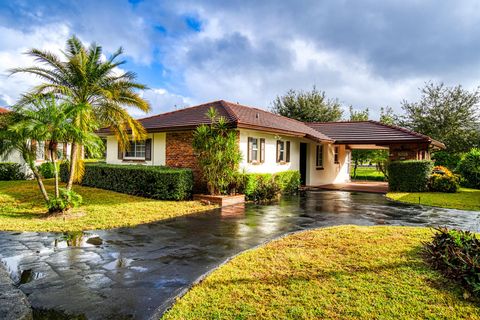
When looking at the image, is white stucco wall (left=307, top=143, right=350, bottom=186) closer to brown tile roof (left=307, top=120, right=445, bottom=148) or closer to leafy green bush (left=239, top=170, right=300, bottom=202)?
brown tile roof (left=307, top=120, right=445, bottom=148)

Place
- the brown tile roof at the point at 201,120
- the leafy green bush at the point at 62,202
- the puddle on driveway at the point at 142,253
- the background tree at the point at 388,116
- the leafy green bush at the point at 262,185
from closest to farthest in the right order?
the puddle on driveway at the point at 142,253
the leafy green bush at the point at 62,202
the leafy green bush at the point at 262,185
the brown tile roof at the point at 201,120
the background tree at the point at 388,116

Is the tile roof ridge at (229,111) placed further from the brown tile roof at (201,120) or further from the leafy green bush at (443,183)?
the leafy green bush at (443,183)

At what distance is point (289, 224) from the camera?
8.84 metres

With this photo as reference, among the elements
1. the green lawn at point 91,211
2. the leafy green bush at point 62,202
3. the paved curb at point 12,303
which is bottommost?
the paved curb at point 12,303

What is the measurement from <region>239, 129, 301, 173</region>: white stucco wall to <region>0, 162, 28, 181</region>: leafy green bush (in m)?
15.1

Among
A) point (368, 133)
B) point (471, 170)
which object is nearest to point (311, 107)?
point (368, 133)

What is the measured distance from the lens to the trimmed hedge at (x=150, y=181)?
12231mm

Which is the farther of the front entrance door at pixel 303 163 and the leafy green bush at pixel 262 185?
the front entrance door at pixel 303 163

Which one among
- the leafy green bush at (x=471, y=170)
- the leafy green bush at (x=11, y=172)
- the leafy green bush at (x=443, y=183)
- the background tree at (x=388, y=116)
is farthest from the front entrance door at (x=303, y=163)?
the background tree at (x=388, y=116)

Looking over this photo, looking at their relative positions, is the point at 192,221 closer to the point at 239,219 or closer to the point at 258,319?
the point at 239,219

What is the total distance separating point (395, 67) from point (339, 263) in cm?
1538

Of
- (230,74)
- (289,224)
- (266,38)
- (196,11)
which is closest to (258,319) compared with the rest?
(289,224)

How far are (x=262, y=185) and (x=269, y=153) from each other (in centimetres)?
262

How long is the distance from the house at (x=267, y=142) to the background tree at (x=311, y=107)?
14.5 m
